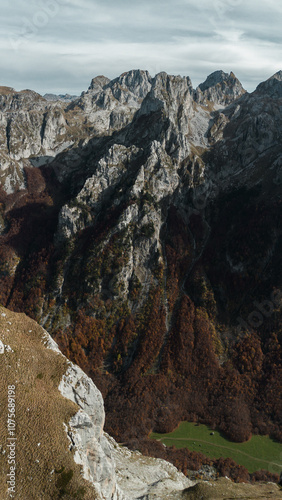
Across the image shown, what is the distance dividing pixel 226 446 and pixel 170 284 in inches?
2923

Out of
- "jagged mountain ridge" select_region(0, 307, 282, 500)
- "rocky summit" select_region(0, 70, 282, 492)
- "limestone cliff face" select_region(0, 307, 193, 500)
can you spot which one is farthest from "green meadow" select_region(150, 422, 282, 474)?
"limestone cliff face" select_region(0, 307, 193, 500)

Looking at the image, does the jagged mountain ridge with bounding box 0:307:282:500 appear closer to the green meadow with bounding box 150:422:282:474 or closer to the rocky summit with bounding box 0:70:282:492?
the green meadow with bounding box 150:422:282:474

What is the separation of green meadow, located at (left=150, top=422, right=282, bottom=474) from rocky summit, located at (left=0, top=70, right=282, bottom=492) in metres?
2.67

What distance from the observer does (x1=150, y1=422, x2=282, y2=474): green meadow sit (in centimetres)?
8294

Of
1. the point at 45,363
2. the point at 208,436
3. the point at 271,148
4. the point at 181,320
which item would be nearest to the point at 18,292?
the point at 181,320

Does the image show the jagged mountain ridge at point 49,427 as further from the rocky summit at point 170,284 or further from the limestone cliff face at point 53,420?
the rocky summit at point 170,284

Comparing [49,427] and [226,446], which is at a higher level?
[49,427]

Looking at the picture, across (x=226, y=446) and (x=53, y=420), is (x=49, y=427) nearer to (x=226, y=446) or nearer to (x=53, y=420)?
(x=53, y=420)

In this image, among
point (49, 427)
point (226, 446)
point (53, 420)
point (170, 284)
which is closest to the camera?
point (49, 427)

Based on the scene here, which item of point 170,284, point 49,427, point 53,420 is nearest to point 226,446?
point 170,284

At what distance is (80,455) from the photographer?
30.9m

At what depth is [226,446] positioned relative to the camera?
8888 cm

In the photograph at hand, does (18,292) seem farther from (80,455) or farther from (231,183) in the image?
(231,183)

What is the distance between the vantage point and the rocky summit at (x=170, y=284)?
340 feet
